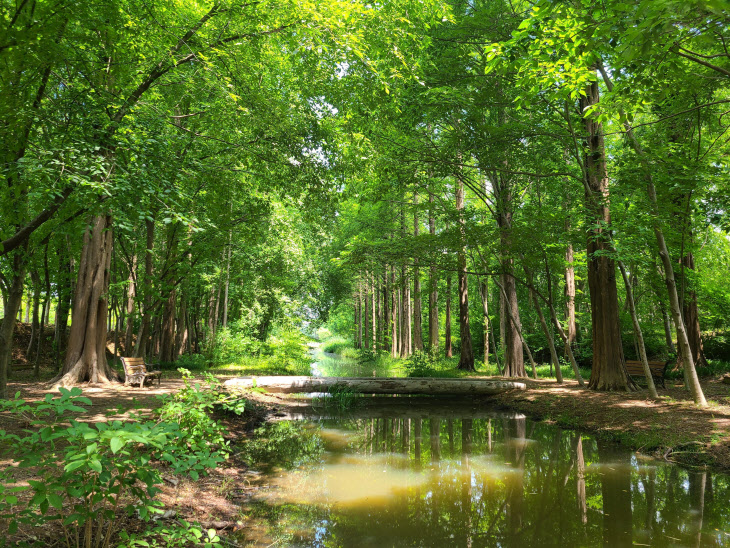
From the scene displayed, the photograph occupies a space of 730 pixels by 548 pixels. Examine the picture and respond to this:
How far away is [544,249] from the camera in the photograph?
12430 mm

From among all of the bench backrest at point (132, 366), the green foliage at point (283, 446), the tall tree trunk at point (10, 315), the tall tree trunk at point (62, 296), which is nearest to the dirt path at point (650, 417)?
the green foliage at point (283, 446)

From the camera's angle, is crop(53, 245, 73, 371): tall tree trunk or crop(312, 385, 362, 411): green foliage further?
crop(53, 245, 73, 371): tall tree trunk

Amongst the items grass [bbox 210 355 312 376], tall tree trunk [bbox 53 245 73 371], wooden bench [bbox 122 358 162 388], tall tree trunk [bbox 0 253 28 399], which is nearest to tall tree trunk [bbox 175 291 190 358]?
grass [bbox 210 355 312 376]

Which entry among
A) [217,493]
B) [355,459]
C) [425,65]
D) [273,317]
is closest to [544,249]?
[425,65]

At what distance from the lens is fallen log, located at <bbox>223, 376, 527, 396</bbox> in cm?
1307

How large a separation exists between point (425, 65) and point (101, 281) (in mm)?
10198

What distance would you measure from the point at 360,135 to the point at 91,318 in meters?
7.89

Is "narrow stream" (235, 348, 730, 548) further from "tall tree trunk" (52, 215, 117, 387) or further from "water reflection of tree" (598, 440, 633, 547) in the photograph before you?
"tall tree trunk" (52, 215, 117, 387)

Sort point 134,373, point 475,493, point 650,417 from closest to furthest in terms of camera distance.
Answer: point 475,493 < point 650,417 < point 134,373

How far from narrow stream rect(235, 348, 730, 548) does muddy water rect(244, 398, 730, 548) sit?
2cm

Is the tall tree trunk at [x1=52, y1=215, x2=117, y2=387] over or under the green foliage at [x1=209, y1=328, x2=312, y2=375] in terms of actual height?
over

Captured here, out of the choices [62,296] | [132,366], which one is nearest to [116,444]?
[132,366]

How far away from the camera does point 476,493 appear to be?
17.9 ft

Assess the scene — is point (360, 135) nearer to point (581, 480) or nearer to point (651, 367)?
point (581, 480)
